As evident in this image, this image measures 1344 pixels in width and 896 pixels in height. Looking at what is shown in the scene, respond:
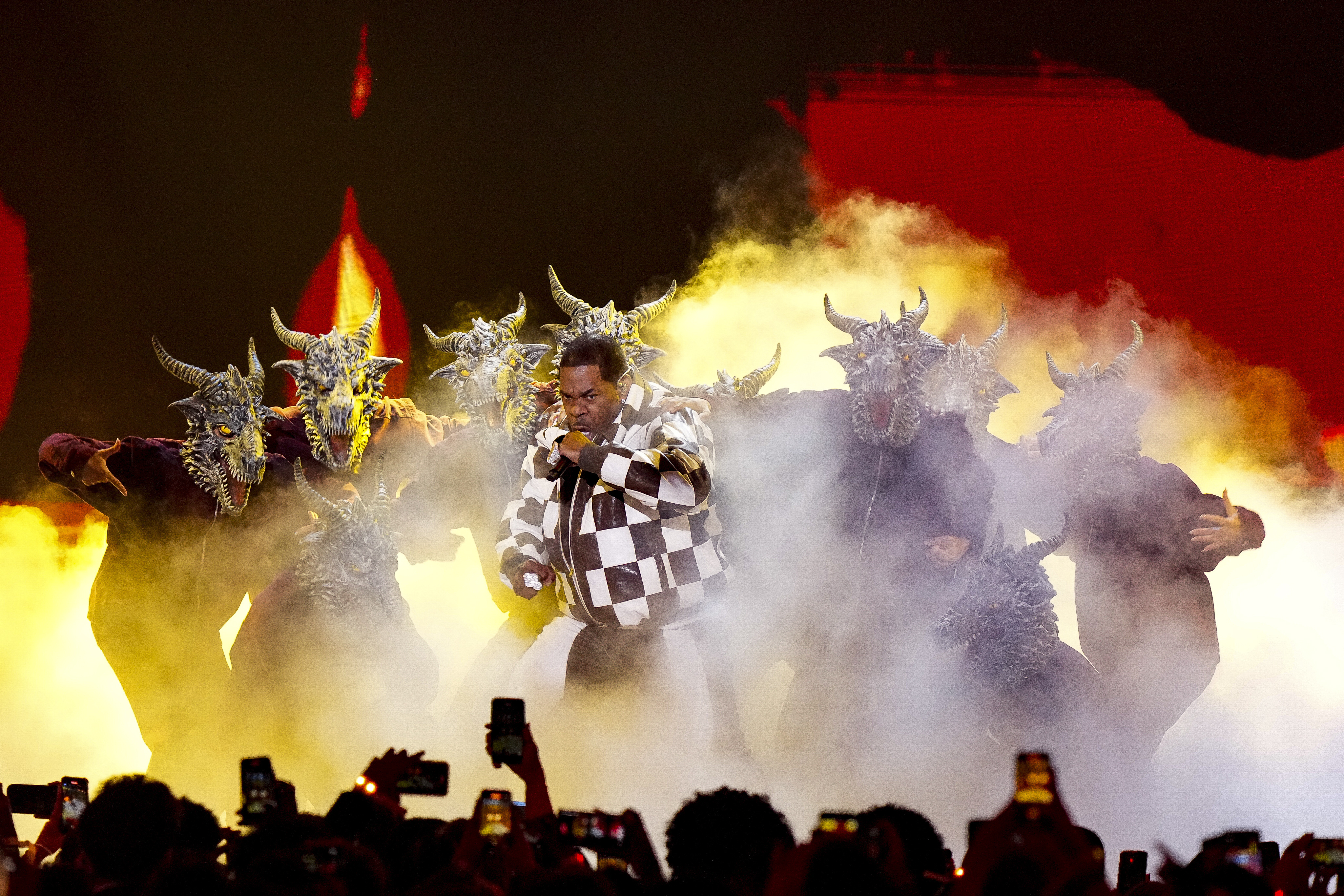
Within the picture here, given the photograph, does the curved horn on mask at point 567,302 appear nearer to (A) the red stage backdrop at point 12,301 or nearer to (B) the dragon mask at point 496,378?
(B) the dragon mask at point 496,378

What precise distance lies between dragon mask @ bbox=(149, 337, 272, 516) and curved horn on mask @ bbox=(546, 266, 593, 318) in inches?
65.3

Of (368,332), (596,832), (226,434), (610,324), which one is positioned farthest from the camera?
(226,434)

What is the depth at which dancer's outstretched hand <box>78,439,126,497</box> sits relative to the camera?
6082 mm

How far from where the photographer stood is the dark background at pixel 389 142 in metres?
6.08

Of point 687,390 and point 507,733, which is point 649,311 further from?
point 507,733

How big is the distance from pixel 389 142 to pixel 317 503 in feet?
6.92

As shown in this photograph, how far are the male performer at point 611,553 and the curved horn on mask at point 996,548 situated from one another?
1146mm

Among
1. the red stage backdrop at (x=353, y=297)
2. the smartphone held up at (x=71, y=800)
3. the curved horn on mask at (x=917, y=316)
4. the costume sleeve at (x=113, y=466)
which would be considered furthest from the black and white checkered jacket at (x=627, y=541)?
the costume sleeve at (x=113, y=466)

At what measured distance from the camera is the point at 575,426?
15.9 ft

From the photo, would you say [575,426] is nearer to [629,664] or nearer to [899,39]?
[629,664]

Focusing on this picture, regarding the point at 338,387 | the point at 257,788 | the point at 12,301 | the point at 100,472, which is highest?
the point at 12,301

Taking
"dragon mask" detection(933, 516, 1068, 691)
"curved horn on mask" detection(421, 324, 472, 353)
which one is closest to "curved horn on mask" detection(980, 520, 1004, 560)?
"dragon mask" detection(933, 516, 1068, 691)

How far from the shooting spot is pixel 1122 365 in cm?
535

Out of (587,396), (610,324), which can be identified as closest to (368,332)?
(610,324)
